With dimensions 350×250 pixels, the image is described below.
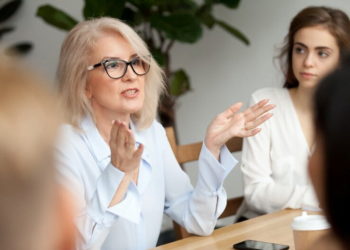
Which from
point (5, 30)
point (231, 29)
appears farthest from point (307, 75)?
point (5, 30)

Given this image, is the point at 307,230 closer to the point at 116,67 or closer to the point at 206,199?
the point at 206,199

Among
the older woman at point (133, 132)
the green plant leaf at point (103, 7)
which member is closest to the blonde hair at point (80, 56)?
the older woman at point (133, 132)

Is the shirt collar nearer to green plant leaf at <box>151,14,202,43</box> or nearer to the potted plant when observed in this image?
the potted plant

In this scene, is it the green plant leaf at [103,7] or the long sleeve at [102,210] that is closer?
the long sleeve at [102,210]

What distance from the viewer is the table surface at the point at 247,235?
1.65 meters

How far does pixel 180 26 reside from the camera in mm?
3344

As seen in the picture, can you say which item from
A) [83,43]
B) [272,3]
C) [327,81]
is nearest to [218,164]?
[83,43]

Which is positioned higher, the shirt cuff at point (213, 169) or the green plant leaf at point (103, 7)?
the green plant leaf at point (103, 7)

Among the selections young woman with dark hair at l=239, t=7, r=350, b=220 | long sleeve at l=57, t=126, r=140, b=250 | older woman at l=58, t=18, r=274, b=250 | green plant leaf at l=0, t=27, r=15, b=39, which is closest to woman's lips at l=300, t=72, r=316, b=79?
young woman with dark hair at l=239, t=7, r=350, b=220

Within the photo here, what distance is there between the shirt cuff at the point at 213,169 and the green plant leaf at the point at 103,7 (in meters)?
1.71

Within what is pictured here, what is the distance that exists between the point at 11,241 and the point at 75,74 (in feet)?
5.13

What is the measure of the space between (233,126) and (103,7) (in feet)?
5.70

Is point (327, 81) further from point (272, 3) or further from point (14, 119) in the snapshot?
point (272, 3)

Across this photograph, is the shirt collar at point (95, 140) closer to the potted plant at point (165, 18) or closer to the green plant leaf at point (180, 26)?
the potted plant at point (165, 18)
